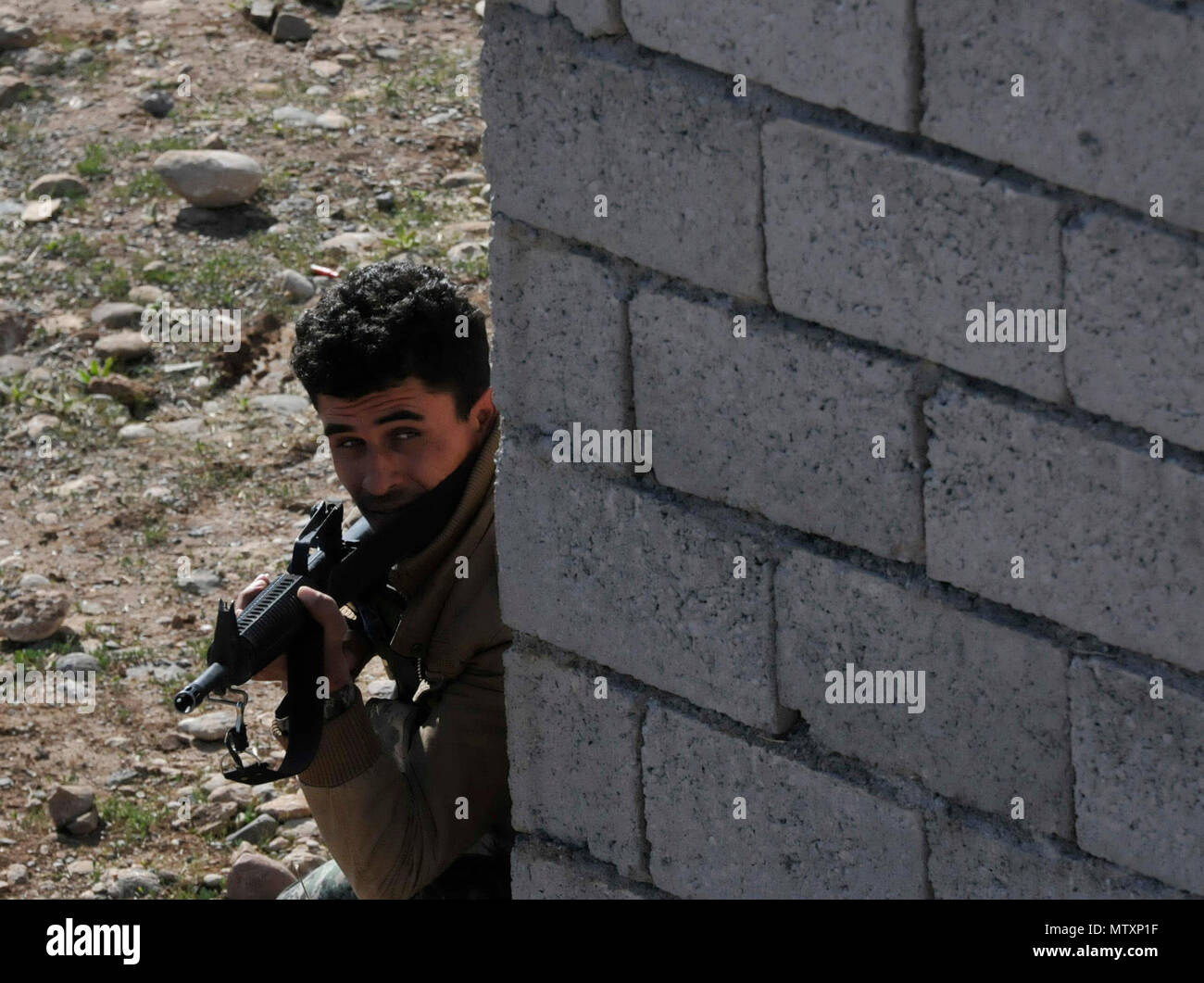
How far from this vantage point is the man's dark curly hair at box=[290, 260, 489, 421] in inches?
158

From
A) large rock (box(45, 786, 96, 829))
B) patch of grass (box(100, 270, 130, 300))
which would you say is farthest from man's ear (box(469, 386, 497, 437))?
patch of grass (box(100, 270, 130, 300))

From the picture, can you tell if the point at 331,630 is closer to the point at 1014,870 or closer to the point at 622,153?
the point at 622,153

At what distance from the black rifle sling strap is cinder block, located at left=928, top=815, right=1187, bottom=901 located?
116 centimetres

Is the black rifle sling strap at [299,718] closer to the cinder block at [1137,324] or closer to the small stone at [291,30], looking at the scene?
the cinder block at [1137,324]

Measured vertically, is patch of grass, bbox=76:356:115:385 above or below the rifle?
above

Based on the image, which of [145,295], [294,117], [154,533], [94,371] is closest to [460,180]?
[294,117]

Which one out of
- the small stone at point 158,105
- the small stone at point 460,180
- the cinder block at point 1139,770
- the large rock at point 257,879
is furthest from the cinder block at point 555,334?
the small stone at point 158,105

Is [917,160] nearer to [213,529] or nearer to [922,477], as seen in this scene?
[922,477]

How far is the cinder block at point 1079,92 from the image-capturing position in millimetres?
2332

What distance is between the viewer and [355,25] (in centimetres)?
950

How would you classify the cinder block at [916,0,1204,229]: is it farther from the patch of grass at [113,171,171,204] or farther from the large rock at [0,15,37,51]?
the large rock at [0,15,37,51]

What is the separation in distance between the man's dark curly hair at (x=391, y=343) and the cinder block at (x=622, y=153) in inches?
40.8

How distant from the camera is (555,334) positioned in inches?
120
